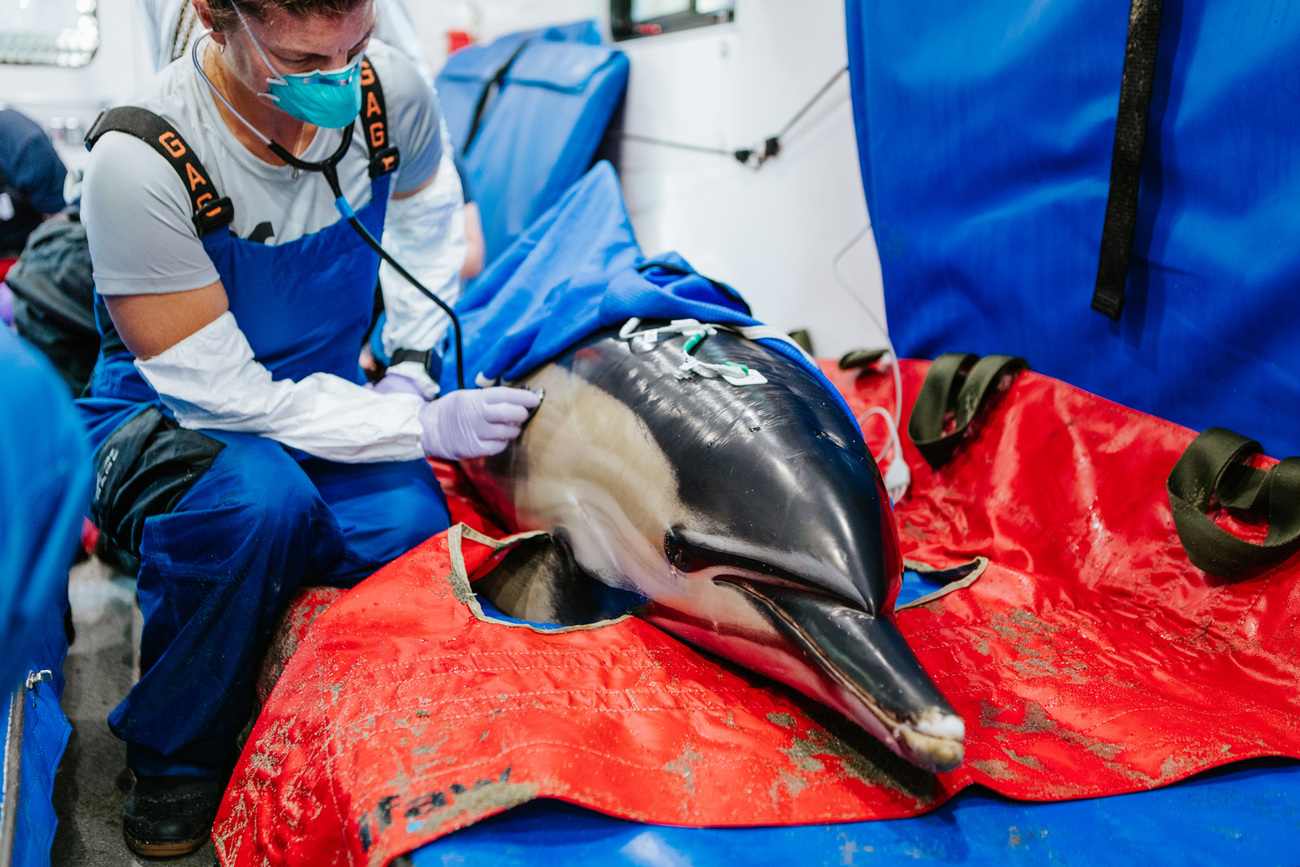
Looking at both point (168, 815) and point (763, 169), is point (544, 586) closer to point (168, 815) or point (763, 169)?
point (168, 815)

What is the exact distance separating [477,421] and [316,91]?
0.61m

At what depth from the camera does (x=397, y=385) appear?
2.04 metres

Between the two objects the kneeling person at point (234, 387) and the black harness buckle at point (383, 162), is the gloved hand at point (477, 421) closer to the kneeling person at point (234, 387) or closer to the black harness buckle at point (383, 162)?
the kneeling person at point (234, 387)

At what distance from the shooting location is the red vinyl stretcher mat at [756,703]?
3.21 ft

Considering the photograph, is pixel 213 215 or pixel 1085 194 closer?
pixel 213 215

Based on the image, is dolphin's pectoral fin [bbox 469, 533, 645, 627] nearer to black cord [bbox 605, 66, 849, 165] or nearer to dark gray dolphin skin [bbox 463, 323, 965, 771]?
dark gray dolphin skin [bbox 463, 323, 965, 771]

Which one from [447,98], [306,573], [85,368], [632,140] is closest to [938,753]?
[306,573]

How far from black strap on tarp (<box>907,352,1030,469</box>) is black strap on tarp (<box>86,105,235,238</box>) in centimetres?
143

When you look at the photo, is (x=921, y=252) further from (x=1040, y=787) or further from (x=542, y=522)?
(x=1040, y=787)

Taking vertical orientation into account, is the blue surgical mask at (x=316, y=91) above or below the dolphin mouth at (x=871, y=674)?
above

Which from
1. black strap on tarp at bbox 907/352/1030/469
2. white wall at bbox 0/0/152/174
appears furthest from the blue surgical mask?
white wall at bbox 0/0/152/174

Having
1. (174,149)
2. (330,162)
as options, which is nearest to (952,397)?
(330,162)

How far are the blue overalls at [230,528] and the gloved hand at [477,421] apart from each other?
16 cm

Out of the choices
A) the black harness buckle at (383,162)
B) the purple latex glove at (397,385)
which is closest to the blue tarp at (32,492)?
the black harness buckle at (383,162)
